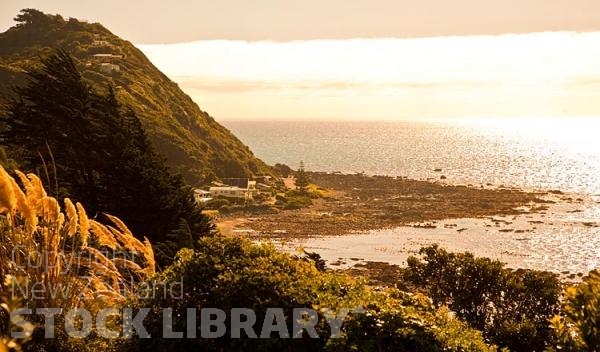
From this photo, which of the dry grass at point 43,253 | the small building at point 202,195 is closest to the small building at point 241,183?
the small building at point 202,195

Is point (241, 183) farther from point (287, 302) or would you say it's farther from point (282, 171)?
point (287, 302)

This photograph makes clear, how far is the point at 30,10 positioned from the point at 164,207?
132 m

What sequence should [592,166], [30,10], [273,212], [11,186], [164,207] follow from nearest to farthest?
[11,186]
[164,207]
[273,212]
[30,10]
[592,166]

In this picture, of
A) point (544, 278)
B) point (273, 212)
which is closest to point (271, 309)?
point (544, 278)

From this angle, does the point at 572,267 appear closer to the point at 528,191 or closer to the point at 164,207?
the point at 164,207

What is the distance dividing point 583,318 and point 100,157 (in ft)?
50.6

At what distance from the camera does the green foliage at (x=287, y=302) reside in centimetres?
464

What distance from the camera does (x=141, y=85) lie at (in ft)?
360

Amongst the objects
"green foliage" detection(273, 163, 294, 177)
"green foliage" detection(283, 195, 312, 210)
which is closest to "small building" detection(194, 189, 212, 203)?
"green foliage" detection(283, 195, 312, 210)

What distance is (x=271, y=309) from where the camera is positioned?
5.07 meters

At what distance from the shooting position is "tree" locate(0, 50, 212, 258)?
50.8ft

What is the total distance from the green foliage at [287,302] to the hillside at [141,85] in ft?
257

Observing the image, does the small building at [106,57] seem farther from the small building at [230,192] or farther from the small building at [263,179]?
the small building at [230,192]

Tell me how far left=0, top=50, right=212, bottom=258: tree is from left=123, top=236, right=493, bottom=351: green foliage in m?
9.97
